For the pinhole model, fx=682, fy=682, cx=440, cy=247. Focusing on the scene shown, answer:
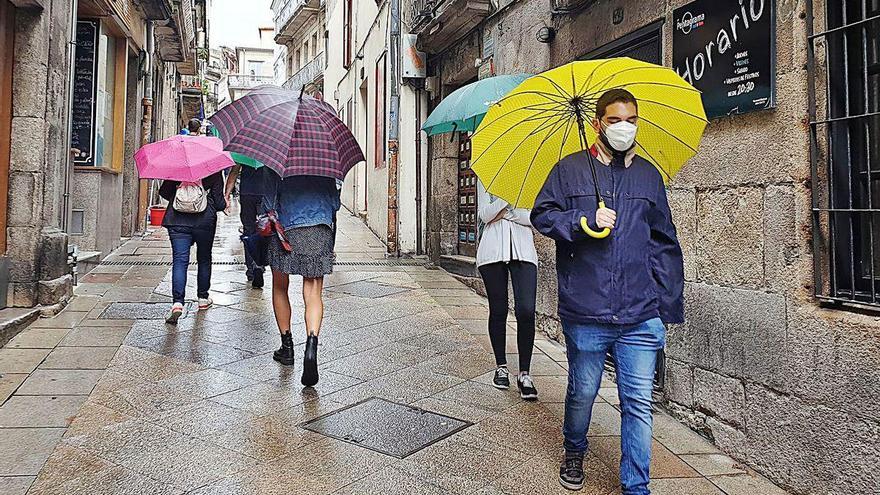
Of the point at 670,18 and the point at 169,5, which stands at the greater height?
the point at 169,5

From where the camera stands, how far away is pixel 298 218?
4.68 meters

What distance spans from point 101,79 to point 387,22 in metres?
5.80

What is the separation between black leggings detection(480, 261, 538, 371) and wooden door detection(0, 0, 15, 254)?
4400 millimetres

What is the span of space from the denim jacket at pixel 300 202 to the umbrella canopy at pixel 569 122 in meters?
1.56

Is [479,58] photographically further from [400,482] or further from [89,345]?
[400,482]

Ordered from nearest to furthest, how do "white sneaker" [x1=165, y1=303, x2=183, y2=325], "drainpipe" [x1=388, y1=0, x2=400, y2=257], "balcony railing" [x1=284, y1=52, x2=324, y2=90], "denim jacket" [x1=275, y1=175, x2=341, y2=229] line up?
"denim jacket" [x1=275, y1=175, x2=341, y2=229]
"white sneaker" [x1=165, y1=303, x2=183, y2=325]
"drainpipe" [x1=388, y1=0, x2=400, y2=257]
"balcony railing" [x1=284, y1=52, x2=324, y2=90]

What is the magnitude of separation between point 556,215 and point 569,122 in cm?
59

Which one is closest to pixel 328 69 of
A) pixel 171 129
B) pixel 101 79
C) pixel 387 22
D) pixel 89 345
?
pixel 171 129

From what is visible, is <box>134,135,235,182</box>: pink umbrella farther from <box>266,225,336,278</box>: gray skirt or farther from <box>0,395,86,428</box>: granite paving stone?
<box>0,395,86,428</box>: granite paving stone

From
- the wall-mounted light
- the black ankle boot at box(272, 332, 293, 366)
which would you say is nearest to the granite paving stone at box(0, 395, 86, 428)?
the black ankle boot at box(272, 332, 293, 366)

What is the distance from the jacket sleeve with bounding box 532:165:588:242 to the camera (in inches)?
118

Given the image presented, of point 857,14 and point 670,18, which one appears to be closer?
point 857,14

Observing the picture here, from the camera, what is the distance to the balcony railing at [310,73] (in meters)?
29.1

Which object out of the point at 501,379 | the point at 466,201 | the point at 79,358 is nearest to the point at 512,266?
the point at 501,379
